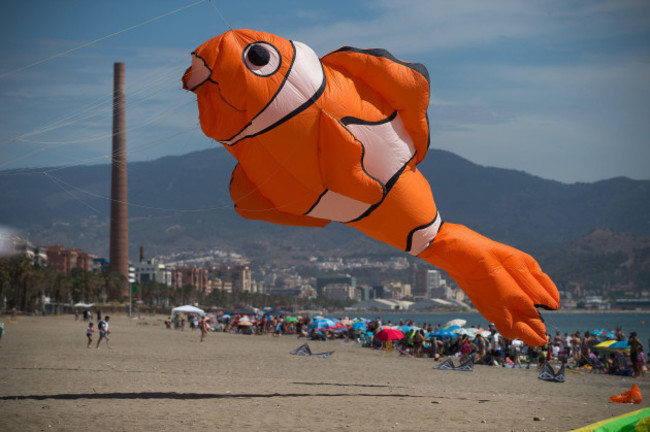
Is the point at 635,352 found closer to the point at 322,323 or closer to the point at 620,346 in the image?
the point at 620,346

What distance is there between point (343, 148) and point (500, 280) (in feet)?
11.1

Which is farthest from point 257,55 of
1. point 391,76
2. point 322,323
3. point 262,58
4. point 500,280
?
point 322,323

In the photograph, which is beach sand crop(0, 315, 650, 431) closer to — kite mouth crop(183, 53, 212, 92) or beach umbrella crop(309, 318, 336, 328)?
kite mouth crop(183, 53, 212, 92)

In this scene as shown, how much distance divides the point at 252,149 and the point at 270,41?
1.46m

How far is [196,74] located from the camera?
31.9ft

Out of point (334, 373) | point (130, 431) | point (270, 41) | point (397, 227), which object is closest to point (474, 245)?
point (397, 227)

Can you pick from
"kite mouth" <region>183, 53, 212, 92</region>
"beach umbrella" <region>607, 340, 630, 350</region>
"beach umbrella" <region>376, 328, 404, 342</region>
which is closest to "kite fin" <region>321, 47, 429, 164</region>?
"kite mouth" <region>183, 53, 212, 92</region>

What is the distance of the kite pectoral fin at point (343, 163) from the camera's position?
388 inches

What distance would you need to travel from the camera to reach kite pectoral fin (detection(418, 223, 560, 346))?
1138 centimetres

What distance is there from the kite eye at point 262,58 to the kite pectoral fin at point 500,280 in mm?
3746

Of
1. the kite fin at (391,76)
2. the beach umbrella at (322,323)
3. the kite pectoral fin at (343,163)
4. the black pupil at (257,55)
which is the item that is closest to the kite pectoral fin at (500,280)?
the kite pectoral fin at (343,163)

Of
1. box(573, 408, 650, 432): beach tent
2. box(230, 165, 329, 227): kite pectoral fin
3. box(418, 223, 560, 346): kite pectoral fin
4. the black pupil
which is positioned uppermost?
the black pupil

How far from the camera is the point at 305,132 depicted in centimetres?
993

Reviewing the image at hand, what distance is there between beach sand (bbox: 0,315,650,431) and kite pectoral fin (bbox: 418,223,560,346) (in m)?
1.46
